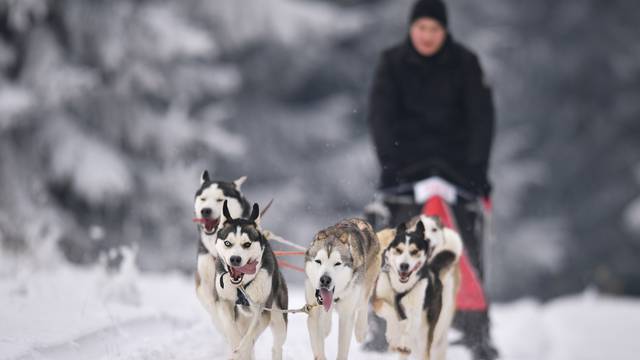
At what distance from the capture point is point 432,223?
445 centimetres

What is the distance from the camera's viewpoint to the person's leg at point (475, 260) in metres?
6.07

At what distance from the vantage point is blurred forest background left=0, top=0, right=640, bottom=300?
39.5 ft

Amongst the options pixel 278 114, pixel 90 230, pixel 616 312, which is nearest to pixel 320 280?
pixel 90 230

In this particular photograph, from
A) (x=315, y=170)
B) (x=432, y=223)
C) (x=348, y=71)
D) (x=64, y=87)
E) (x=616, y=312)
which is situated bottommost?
(x=432, y=223)

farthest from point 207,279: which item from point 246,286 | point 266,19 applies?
point 266,19

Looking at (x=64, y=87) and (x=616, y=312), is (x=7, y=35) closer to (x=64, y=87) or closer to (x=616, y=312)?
(x=64, y=87)

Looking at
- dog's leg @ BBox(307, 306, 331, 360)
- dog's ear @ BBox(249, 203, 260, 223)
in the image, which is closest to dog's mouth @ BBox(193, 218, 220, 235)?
dog's ear @ BBox(249, 203, 260, 223)

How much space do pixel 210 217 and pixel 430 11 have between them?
9.35ft

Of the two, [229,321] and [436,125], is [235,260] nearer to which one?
[229,321]

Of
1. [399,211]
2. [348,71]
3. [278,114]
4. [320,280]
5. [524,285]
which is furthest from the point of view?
[524,285]

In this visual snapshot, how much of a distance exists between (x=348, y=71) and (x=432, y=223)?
1371 centimetres

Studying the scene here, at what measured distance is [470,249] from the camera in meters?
6.15

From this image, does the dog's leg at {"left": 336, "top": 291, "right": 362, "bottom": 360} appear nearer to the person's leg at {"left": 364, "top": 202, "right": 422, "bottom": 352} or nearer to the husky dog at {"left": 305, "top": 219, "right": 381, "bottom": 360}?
the husky dog at {"left": 305, "top": 219, "right": 381, "bottom": 360}

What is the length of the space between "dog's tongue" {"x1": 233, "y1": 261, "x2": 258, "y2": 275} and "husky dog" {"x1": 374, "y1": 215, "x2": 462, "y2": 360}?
2.01 feet
